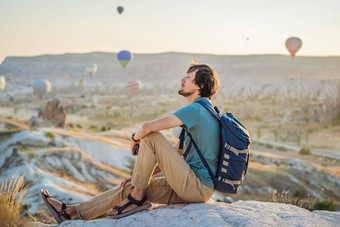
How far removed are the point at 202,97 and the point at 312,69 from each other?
7861cm

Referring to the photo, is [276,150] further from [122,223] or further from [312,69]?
[312,69]

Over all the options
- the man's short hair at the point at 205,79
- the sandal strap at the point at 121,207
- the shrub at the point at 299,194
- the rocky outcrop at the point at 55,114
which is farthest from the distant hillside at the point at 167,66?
the sandal strap at the point at 121,207

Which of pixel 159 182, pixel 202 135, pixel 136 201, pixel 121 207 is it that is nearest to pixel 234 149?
pixel 202 135

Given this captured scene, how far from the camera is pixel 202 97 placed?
2.87 m

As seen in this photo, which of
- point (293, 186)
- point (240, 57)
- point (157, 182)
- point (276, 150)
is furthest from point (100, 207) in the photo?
point (240, 57)

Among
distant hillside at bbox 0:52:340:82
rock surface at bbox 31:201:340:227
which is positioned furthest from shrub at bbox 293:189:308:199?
distant hillside at bbox 0:52:340:82

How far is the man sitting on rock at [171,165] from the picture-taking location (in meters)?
2.72

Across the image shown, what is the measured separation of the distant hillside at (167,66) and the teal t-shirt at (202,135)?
72.3 meters

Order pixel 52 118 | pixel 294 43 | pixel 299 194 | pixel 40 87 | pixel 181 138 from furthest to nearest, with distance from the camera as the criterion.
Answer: pixel 40 87 < pixel 294 43 < pixel 52 118 < pixel 299 194 < pixel 181 138

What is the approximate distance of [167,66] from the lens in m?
83.0

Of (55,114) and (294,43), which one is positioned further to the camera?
(294,43)

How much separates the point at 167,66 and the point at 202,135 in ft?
266

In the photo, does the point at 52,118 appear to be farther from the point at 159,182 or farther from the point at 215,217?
the point at 215,217

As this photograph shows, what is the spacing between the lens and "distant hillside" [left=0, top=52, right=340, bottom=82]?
246 ft
